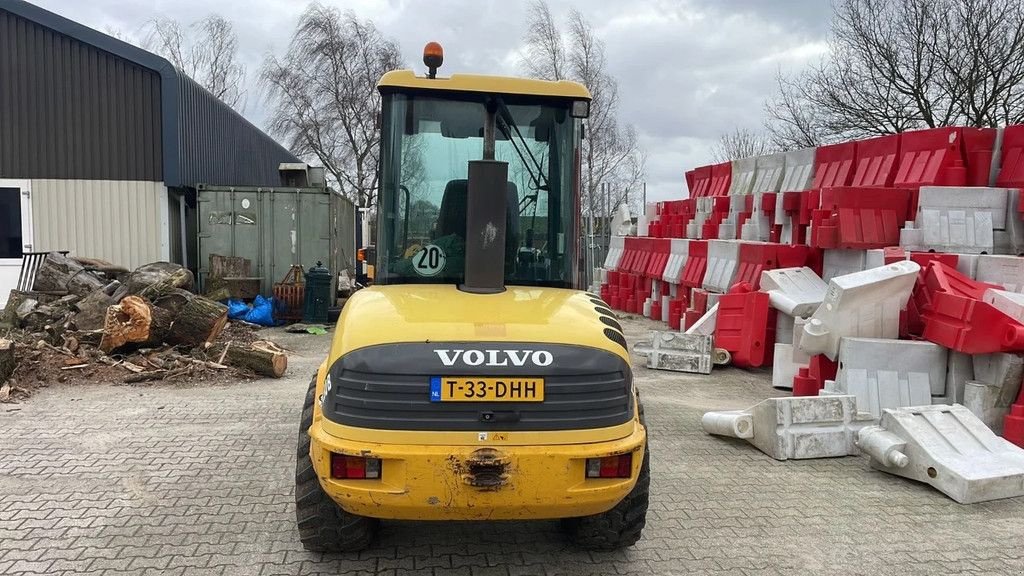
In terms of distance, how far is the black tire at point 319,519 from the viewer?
394cm

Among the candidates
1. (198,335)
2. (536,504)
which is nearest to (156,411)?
(198,335)

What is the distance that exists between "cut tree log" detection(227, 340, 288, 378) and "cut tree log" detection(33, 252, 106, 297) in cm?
326

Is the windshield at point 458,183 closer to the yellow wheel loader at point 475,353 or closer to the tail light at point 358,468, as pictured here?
the yellow wheel loader at point 475,353

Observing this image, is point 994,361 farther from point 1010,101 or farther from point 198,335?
point 1010,101

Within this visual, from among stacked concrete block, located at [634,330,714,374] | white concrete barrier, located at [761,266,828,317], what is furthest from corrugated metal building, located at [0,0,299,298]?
white concrete barrier, located at [761,266,828,317]

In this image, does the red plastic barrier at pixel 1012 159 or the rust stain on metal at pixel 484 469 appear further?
the red plastic barrier at pixel 1012 159

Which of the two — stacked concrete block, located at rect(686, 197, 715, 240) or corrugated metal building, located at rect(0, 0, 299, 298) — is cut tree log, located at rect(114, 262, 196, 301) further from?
stacked concrete block, located at rect(686, 197, 715, 240)

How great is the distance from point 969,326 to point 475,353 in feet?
16.4

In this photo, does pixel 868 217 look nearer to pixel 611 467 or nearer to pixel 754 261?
pixel 754 261

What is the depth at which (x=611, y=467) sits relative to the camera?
355 cm

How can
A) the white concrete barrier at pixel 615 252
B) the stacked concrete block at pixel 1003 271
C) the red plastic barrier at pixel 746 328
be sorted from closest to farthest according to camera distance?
1. the stacked concrete block at pixel 1003 271
2. the red plastic barrier at pixel 746 328
3. the white concrete barrier at pixel 615 252

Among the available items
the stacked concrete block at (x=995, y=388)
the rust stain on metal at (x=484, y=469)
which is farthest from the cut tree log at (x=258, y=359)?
the stacked concrete block at (x=995, y=388)

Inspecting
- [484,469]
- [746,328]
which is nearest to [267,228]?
[746,328]

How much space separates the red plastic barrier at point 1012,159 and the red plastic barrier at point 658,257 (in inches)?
274
